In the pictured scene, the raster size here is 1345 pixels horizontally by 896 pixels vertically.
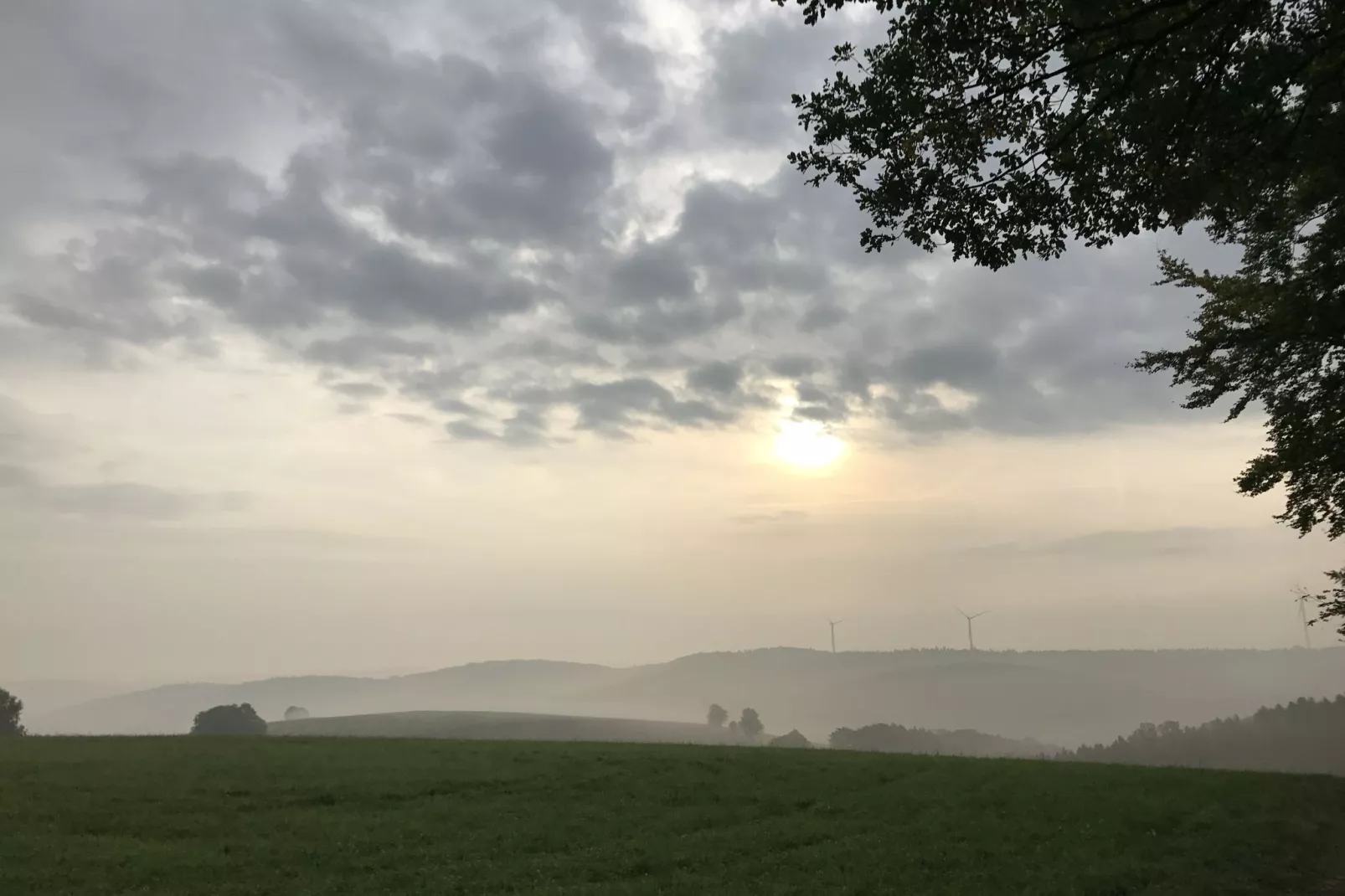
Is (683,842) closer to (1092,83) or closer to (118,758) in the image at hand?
(1092,83)

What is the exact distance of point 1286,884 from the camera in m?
22.2

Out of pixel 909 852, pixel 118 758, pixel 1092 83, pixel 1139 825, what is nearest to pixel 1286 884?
pixel 1139 825

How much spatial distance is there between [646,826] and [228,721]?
422 feet

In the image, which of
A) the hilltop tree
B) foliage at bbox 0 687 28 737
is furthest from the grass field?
foliage at bbox 0 687 28 737

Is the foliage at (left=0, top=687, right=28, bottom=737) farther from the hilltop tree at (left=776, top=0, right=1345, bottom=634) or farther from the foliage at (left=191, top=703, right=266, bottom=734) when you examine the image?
the hilltop tree at (left=776, top=0, right=1345, bottom=634)

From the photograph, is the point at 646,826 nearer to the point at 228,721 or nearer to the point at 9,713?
the point at 9,713

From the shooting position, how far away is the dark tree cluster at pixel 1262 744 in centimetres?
14612

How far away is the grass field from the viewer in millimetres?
22297

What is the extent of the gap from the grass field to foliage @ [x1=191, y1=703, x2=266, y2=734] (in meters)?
100

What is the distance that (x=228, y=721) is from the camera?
425 feet

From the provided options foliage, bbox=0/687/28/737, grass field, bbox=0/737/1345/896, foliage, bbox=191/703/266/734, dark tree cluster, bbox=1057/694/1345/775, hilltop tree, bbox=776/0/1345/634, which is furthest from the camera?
dark tree cluster, bbox=1057/694/1345/775

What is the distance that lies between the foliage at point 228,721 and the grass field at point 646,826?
100 meters

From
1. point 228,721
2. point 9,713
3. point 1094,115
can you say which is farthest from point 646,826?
point 228,721

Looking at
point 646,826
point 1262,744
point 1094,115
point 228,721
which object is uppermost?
point 1094,115
